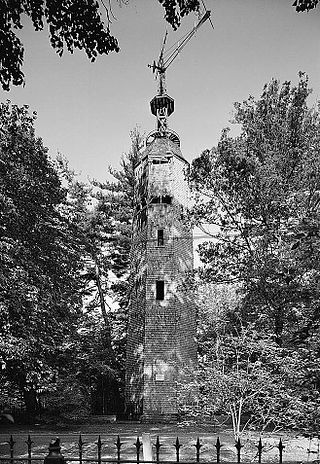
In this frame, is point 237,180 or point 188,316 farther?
point 188,316

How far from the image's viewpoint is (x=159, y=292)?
2011 cm

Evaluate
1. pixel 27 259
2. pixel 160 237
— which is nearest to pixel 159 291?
pixel 160 237

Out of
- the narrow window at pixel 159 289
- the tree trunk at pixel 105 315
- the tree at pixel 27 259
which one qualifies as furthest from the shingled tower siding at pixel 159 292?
the tree at pixel 27 259

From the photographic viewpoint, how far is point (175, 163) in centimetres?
2208

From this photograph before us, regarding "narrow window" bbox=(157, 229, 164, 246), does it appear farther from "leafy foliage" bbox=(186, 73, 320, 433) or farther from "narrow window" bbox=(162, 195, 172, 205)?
"leafy foliage" bbox=(186, 73, 320, 433)

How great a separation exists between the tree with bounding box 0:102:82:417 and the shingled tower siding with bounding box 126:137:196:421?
4.64 m

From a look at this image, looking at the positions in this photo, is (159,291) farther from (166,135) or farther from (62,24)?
(62,24)

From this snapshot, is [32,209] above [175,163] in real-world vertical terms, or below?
below

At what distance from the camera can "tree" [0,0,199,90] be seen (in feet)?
8.66

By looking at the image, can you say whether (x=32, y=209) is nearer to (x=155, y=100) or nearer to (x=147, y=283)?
(x=147, y=283)

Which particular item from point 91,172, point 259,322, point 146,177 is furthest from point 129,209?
point 259,322

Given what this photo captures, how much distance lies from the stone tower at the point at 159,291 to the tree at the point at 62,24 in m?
14.8

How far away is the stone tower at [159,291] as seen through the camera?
1852 cm

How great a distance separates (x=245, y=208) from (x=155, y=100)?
13.8 metres
